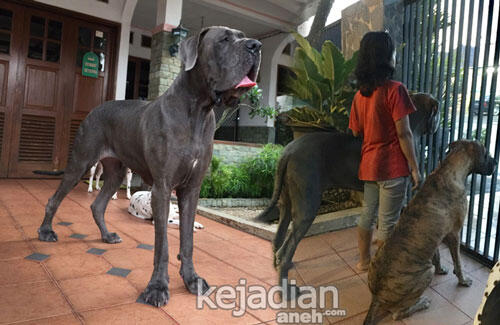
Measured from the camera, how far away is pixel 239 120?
466 inches

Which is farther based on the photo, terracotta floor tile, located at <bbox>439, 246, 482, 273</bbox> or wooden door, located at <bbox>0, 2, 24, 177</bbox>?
wooden door, located at <bbox>0, 2, 24, 177</bbox>

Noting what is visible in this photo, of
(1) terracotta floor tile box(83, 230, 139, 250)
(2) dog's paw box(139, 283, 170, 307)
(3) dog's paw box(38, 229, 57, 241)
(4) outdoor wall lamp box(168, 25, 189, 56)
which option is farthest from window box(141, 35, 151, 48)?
(2) dog's paw box(139, 283, 170, 307)

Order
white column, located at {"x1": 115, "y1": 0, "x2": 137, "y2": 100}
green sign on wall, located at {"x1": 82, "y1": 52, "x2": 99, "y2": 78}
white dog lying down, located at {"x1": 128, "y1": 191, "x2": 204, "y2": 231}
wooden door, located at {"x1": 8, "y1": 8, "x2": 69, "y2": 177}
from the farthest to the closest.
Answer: white column, located at {"x1": 115, "y1": 0, "x2": 137, "y2": 100}
green sign on wall, located at {"x1": 82, "y1": 52, "x2": 99, "y2": 78}
wooden door, located at {"x1": 8, "y1": 8, "x2": 69, "y2": 177}
white dog lying down, located at {"x1": 128, "y1": 191, "x2": 204, "y2": 231}

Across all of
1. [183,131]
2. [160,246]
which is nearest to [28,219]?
[160,246]

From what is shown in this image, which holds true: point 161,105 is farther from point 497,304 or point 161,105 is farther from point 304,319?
point 497,304

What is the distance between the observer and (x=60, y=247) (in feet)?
8.94

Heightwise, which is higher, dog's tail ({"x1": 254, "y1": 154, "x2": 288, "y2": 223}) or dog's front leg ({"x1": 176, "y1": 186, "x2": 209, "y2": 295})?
dog's tail ({"x1": 254, "y1": 154, "x2": 288, "y2": 223})

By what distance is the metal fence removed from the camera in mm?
292

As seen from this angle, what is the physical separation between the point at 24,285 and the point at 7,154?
5571mm

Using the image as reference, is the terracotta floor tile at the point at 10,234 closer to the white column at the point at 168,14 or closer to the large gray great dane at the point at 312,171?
the large gray great dane at the point at 312,171

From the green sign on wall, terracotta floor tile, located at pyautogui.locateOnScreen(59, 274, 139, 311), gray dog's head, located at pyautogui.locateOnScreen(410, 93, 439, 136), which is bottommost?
terracotta floor tile, located at pyautogui.locateOnScreen(59, 274, 139, 311)

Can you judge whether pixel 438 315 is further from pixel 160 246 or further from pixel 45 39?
pixel 45 39

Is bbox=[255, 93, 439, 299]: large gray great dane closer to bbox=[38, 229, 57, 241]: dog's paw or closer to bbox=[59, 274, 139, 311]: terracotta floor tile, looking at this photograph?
bbox=[59, 274, 139, 311]: terracotta floor tile

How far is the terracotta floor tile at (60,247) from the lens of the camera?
260cm
